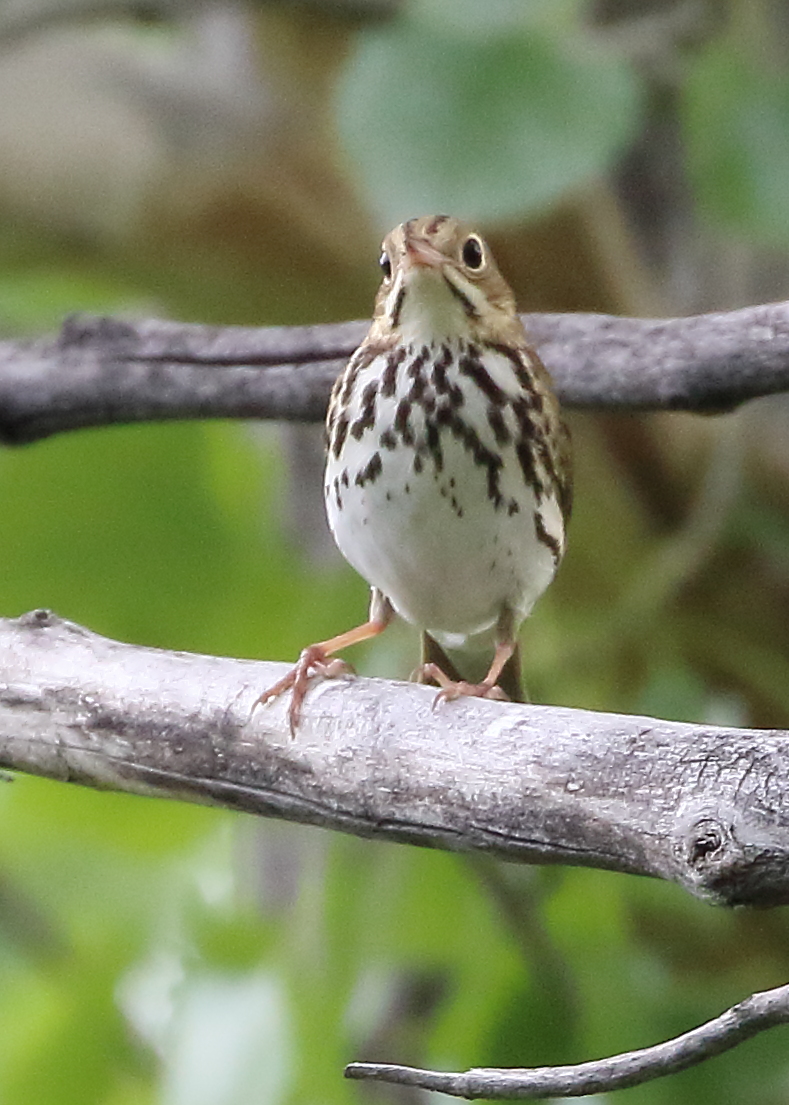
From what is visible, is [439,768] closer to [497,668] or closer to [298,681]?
[298,681]

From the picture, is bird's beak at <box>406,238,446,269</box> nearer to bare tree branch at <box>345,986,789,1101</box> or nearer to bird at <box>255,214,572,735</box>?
bird at <box>255,214,572,735</box>

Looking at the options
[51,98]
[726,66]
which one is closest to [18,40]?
[51,98]

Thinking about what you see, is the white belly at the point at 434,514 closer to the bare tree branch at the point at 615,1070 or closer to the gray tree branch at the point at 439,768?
the gray tree branch at the point at 439,768

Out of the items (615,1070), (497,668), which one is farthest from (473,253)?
(615,1070)

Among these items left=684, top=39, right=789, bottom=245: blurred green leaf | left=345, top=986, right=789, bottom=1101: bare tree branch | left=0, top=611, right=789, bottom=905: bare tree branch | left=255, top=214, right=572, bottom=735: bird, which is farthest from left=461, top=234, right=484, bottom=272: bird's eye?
left=345, top=986, right=789, bottom=1101: bare tree branch

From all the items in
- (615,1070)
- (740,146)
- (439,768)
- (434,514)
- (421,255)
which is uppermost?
(740,146)
